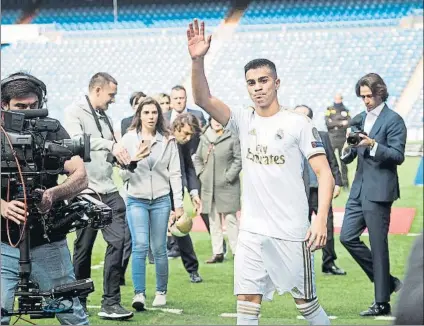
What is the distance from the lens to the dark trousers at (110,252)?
6730 millimetres

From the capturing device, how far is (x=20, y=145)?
412 centimetres

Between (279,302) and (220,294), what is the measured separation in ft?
1.97

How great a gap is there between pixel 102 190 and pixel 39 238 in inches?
88.5

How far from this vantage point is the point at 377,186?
682 cm

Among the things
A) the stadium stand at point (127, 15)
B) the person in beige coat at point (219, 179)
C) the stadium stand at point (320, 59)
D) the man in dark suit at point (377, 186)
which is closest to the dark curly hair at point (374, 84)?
the man in dark suit at point (377, 186)

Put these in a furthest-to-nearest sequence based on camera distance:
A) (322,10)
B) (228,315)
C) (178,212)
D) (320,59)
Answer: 1. (320,59)
2. (322,10)
3. (178,212)
4. (228,315)

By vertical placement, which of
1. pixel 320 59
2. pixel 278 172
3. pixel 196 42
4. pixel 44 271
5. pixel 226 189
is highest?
pixel 320 59

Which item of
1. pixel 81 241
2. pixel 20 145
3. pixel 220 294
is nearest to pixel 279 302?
pixel 220 294

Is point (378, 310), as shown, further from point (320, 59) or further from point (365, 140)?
point (320, 59)

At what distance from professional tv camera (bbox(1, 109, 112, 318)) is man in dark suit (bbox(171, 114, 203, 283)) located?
3.71m

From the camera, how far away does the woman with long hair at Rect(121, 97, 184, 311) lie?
6930 mm

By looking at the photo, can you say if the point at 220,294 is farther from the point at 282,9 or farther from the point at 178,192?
the point at 282,9

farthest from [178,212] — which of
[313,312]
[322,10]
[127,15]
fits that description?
[322,10]

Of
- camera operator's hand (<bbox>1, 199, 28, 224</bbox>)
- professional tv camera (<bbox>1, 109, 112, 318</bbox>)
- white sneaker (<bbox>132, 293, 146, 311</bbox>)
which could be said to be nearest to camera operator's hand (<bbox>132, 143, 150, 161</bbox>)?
white sneaker (<bbox>132, 293, 146, 311</bbox>)
